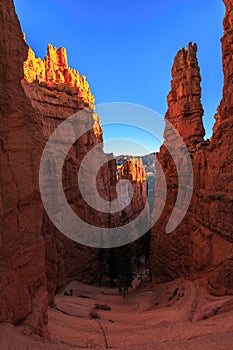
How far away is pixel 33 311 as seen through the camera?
7.62 metres

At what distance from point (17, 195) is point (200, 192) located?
17.0m

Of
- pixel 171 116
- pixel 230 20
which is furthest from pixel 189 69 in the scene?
pixel 230 20

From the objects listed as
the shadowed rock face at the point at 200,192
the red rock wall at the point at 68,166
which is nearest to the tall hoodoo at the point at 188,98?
the shadowed rock face at the point at 200,192

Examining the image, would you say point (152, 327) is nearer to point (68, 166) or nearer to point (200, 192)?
point (200, 192)

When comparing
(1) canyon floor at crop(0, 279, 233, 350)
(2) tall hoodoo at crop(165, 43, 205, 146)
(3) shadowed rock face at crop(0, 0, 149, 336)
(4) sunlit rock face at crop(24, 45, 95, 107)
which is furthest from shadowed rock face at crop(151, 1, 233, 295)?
(4) sunlit rock face at crop(24, 45, 95, 107)

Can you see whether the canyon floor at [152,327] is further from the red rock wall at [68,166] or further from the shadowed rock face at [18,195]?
the red rock wall at [68,166]

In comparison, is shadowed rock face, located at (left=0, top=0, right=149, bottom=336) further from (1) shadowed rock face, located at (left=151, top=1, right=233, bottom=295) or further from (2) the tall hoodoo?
(2) the tall hoodoo

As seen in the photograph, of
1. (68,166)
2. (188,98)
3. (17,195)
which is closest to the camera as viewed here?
(17,195)

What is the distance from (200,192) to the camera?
2084 cm

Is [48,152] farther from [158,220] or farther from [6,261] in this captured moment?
[6,261]

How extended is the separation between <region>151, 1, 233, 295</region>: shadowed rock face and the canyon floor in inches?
81.2

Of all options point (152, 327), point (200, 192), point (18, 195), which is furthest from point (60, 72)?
point (152, 327)

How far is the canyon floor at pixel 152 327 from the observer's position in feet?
22.1

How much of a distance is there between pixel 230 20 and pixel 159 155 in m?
16.3
